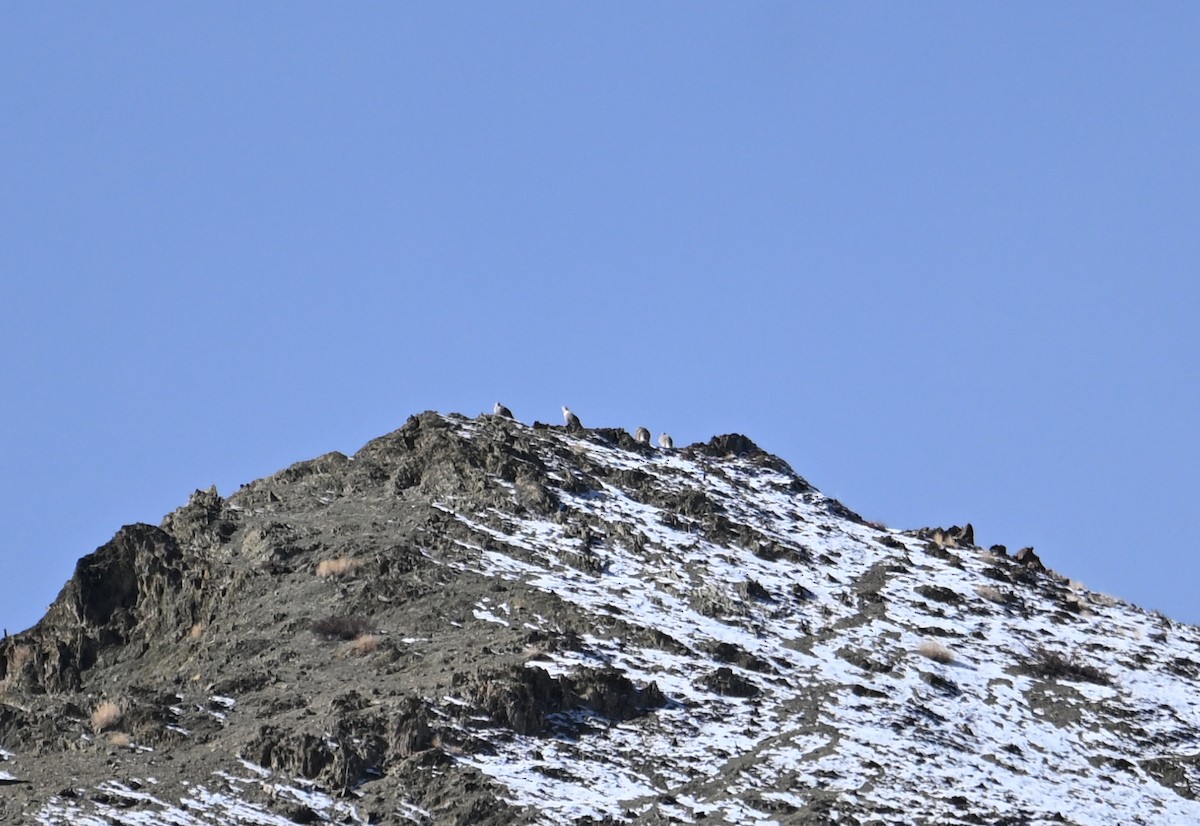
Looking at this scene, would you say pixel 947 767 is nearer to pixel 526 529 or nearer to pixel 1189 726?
pixel 1189 726

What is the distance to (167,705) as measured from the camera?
46844 mm

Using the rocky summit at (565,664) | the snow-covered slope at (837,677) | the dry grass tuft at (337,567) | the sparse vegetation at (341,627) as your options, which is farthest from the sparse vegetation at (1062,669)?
the dry grass tuft at (337,567)

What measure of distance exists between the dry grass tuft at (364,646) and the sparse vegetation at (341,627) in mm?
452

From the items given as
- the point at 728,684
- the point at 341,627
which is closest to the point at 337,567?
the point at 341,627

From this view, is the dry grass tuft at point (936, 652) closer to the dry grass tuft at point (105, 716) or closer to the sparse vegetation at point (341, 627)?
the sparse vegetation at point (341, 627)

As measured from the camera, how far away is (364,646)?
5097cm

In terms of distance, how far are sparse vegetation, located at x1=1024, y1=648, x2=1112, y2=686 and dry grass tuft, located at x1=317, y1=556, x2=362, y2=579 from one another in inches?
725

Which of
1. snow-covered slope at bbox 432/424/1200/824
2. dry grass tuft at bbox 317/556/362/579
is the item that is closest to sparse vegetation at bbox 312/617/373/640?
dry grass tuft at bbox 317/556/362/579

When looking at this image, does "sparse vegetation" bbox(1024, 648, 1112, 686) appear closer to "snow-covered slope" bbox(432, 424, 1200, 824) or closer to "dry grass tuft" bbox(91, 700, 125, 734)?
"snow-covered slope" bbox(432, 424, 1200, 824)

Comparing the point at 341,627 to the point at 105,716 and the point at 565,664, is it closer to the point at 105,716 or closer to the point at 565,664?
the point at 565,664

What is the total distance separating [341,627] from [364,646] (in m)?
1.43

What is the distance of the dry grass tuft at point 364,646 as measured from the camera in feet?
166

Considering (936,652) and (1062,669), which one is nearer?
(936,652)

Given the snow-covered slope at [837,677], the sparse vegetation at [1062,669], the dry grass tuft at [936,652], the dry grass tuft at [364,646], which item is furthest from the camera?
the sparse vegetation at [1062,669]
